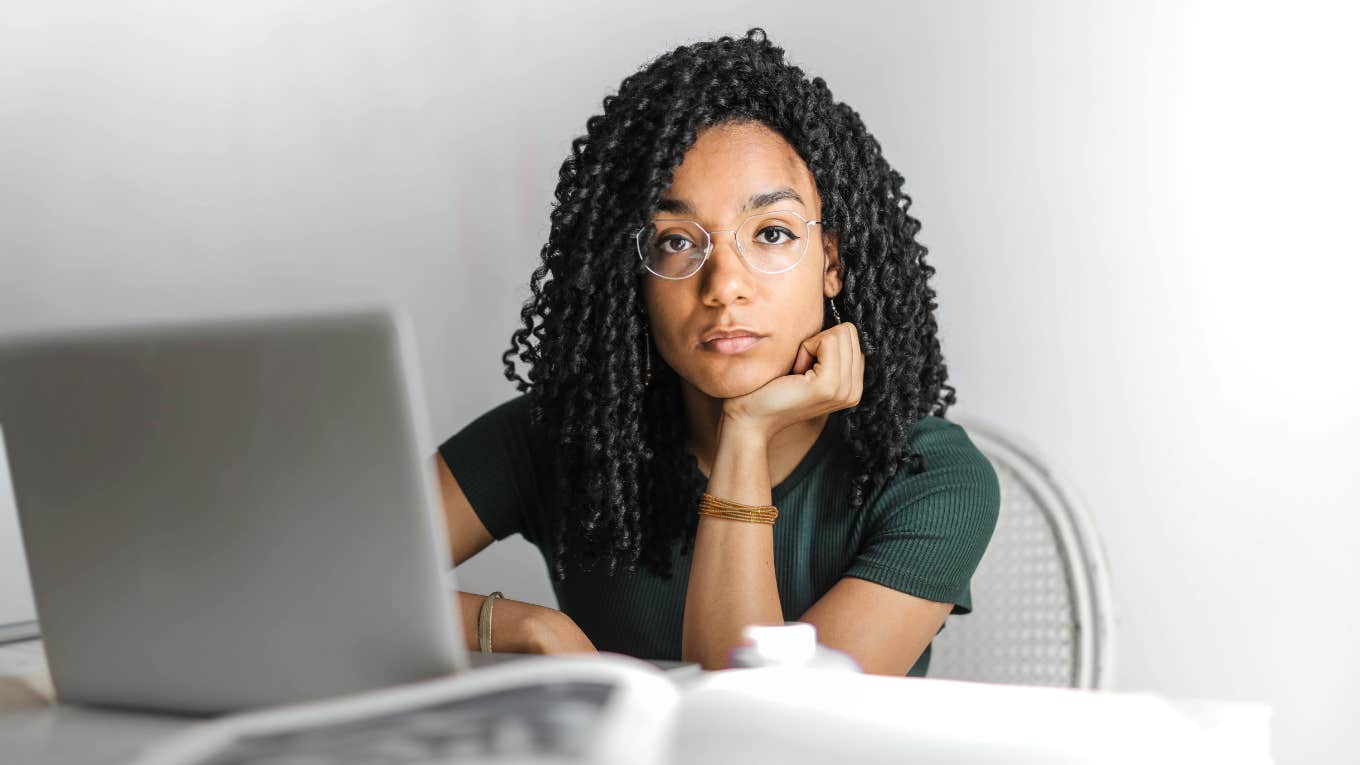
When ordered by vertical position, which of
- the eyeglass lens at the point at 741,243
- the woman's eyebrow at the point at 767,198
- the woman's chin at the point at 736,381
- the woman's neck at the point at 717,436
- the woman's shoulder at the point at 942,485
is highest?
the woman's eyebrow at the point at 767,198

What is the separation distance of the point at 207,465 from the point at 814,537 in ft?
2.57

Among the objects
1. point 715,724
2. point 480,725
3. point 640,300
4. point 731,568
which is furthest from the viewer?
point 640,300

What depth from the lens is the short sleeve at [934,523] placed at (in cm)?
126

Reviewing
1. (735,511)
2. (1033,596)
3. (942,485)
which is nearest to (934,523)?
(942,485)

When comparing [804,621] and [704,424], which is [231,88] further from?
[804,621]

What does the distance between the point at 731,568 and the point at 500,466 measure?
384 millimetres

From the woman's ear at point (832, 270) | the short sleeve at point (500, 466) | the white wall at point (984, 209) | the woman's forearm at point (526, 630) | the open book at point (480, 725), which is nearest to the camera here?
the open book at point (480, 725)

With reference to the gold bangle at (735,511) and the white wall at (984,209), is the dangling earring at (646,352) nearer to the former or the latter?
the gold bangle at (735,511)

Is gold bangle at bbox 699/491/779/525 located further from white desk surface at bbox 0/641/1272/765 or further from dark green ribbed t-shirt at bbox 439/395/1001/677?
white desk surface at bbox 0/641/1272/765

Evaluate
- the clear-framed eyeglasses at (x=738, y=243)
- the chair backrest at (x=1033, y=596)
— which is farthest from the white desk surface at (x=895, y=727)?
the chair backrest at (x=1033, y=596)

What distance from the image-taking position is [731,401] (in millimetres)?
1316

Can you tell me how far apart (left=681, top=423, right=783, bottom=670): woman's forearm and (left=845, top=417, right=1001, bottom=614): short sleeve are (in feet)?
0.32

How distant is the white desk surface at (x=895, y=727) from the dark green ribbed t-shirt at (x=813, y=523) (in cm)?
50

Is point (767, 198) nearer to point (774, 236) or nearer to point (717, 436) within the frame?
point (774, 236)
